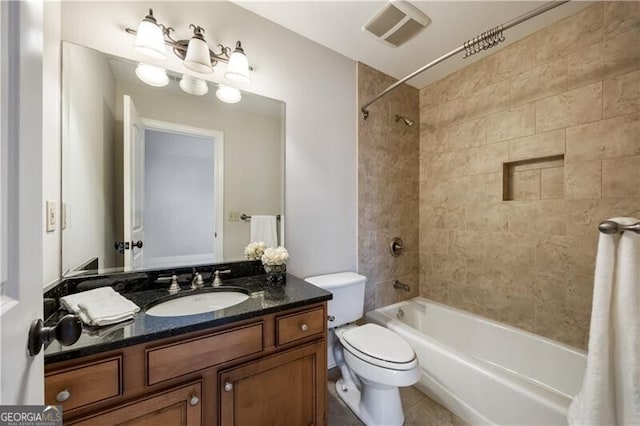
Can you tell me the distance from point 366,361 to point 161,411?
3.14 feet

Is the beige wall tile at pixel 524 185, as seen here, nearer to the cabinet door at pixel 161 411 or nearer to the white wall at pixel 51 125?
the cabinet door at pixel 161 411

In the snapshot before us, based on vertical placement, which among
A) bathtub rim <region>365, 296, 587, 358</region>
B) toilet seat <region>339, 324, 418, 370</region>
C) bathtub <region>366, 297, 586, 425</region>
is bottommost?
bathtub <region>366, 297, 586, 425</region>

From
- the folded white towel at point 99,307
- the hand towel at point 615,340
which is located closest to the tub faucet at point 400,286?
the hand towel at point 615,340

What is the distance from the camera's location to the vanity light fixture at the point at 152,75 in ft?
4.15

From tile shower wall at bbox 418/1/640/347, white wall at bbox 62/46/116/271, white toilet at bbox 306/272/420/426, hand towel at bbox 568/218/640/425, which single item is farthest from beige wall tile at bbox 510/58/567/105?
white wall at bbox 62/46/116/271

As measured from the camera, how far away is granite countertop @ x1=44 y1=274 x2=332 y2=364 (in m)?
0.73

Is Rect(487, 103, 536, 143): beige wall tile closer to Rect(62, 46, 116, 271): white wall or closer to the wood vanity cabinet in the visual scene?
the wood vanity cabinet

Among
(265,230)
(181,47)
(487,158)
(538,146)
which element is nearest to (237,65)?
(181,47)

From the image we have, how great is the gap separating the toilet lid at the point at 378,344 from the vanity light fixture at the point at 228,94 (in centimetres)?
160

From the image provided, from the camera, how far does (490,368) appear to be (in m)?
1.37

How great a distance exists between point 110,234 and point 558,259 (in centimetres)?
263

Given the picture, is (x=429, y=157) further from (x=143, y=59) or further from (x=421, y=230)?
(x=143, y=59)

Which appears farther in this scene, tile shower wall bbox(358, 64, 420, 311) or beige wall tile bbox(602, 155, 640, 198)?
tile shower wall bbox(358, 64, 420, 311)

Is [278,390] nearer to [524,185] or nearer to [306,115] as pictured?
[306,115]
